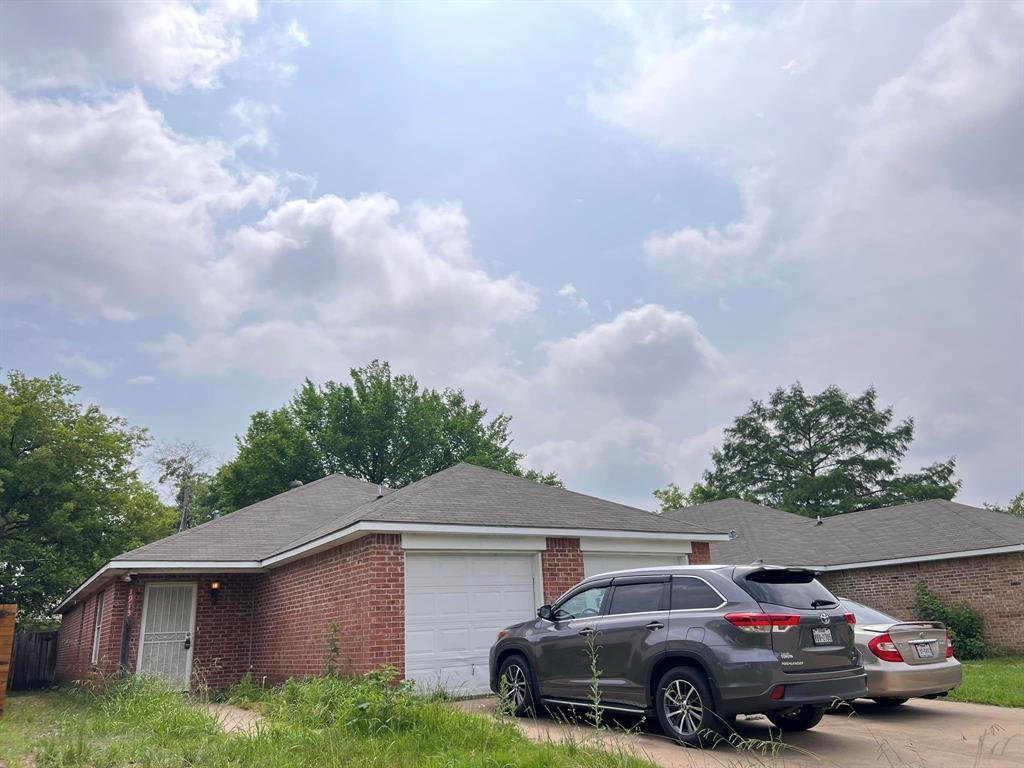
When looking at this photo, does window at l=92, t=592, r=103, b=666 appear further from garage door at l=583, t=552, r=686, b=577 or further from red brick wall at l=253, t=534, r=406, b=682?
garage door at l=583, t=552, r=686, b=577

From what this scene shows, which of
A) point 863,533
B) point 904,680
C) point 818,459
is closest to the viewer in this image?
point 904,680

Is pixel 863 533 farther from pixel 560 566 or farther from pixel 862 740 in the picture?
pixel 862 740

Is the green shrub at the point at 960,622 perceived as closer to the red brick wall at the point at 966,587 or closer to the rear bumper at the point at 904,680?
the red brick wall at the point at 966,587

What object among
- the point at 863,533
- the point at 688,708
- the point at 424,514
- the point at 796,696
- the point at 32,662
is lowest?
the point at 32,662

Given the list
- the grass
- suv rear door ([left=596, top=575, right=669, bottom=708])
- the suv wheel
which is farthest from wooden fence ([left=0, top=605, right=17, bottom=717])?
the grass

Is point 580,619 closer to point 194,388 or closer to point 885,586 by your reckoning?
point 885,586

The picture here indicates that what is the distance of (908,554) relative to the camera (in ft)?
63.3

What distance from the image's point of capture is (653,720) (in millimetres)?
8133

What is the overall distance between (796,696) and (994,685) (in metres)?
7.03

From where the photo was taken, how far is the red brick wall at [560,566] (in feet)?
42.2

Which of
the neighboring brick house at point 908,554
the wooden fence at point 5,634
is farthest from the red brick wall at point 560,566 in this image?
the neighboring brick house at point 908,554

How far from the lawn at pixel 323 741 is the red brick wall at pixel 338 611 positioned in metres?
1.76

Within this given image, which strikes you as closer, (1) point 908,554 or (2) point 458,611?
(2) point 458,611

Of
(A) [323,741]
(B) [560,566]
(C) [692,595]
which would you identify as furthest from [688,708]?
(B) [560,566]
